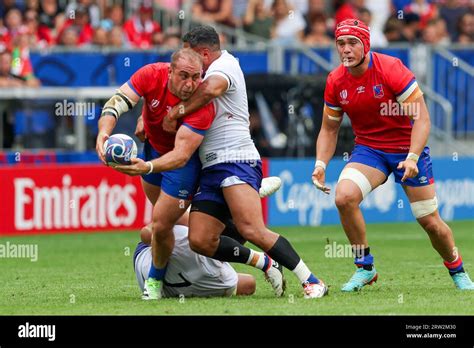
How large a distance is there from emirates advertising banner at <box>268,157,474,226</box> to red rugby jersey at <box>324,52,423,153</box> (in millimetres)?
9209

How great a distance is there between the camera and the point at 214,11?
23.9 metres

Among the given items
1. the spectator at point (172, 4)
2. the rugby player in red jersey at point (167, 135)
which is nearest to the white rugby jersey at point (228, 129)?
the rugby player in red jersey at point (167, 135)

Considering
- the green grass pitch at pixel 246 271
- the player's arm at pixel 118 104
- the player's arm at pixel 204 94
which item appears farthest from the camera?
the player's arm at pixel 118 104

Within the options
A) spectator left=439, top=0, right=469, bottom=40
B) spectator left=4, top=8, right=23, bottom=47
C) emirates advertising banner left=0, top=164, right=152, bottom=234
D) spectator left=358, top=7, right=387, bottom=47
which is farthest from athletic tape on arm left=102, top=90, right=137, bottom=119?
spectator left=439, top=0, right=469, bottom=40

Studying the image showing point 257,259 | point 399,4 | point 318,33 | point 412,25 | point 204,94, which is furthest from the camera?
point 399,4

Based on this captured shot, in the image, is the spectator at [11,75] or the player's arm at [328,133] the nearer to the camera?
the player's arm at [328,133]

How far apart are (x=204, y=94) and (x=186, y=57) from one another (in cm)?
35

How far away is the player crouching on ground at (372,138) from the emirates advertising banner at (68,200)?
8.12m

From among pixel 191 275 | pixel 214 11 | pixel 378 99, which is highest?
pixel 214 11

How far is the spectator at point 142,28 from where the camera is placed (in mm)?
22547

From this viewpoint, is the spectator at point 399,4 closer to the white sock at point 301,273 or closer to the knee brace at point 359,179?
the knee brace at point 359,179

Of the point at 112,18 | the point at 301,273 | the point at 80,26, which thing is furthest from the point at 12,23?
the point at 301,273

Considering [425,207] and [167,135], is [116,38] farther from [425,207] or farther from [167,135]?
[425,207]
